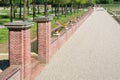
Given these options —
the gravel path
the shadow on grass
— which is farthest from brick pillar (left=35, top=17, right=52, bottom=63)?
the shadow on grass

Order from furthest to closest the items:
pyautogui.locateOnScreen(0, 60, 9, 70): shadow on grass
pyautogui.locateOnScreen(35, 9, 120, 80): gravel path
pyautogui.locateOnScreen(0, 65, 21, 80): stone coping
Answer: pyautogui.locateOnScreen(0, 60, 9, 70): shadow on grass < pyautogui.locateOnScreen(35, 9, 120, 80): gravel path < pyautogui.locateOnScreen(0, 65, 21, 80): stone coping

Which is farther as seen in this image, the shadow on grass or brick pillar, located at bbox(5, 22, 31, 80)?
the shadow on grass

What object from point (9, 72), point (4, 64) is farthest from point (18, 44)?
point (4, 64)

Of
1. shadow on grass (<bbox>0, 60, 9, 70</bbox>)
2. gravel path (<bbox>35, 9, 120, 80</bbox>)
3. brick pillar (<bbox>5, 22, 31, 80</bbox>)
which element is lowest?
gravel path (<bbox>35, 9, 120, 80</bbox>)

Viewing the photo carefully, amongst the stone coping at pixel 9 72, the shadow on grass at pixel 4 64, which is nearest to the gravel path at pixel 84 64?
the shadow on grass at pixel 4 64

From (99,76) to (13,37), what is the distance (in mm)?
4332

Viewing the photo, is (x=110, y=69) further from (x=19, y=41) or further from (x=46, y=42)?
(x=19, y=41)

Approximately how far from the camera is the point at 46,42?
16875 millimetres

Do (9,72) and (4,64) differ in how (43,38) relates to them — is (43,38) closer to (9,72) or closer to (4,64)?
→ (4,64)

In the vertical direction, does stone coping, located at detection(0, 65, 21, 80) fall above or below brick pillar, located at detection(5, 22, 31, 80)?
below

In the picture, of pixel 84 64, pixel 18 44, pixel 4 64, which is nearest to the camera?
pixel 18 44

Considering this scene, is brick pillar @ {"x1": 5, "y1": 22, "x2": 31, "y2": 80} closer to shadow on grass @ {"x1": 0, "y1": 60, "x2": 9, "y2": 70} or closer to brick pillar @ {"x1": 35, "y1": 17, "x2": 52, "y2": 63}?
shadow on grass @ {"x1": 0, "y1": 60, "x2": 9, "y2": 70}

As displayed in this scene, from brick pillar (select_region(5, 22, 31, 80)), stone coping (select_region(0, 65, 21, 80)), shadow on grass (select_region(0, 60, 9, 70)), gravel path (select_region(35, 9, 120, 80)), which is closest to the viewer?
stone coping (select_region(0, 65, 21, 80))

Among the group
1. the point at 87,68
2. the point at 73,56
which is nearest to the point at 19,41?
the point at 87,68
